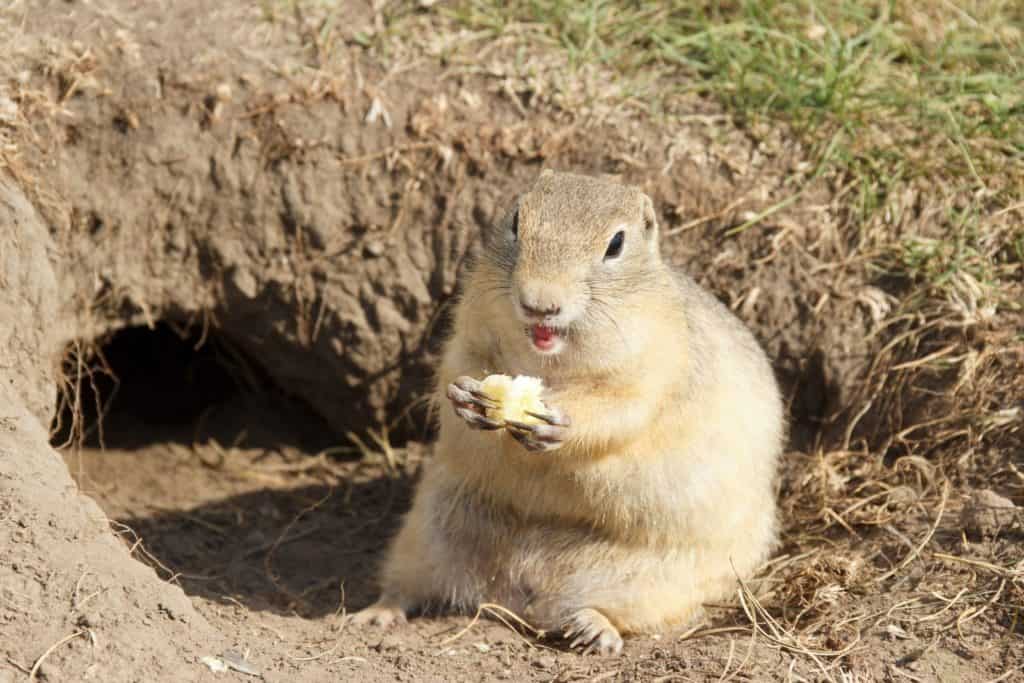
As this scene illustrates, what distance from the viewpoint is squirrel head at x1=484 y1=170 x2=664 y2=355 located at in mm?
4598

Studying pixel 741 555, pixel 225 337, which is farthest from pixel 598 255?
pixel 225 337

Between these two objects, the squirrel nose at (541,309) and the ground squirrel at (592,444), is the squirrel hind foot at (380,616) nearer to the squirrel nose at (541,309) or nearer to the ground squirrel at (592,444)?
the ground squirrel at (592,444)

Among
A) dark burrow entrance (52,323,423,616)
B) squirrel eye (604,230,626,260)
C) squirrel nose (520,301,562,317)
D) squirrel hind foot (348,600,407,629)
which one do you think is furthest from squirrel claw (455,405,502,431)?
dark burrow entrance (52,323,423,616)

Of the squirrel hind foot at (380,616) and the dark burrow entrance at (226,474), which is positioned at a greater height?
the squirrel hind foot at (380,616)

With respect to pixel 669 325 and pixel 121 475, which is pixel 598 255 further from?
pixel 121 475

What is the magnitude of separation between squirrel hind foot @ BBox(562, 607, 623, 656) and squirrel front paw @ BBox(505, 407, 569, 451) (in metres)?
0.99

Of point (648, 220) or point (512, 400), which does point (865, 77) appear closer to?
point (648, 220)

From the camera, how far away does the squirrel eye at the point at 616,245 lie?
16.1ft

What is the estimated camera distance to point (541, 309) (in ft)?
14.8

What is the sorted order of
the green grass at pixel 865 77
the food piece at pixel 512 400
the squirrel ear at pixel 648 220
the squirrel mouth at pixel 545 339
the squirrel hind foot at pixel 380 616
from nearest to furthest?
the squirrel mouth at pixel 545 339 → the food piece at pixel 512 400 → the squirrel ear at pixel 648 220 → the squirrel hind foot at pixel 380 616 → the green grass at pixel 865 77

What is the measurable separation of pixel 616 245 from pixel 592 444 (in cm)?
84

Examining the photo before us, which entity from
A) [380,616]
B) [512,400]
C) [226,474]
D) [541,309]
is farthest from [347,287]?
[541,309]

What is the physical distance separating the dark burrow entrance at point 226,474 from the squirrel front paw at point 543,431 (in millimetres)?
1651

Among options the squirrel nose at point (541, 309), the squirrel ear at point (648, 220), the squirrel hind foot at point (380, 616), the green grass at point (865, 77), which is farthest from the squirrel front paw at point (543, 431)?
the green grass at point (865, 77)
